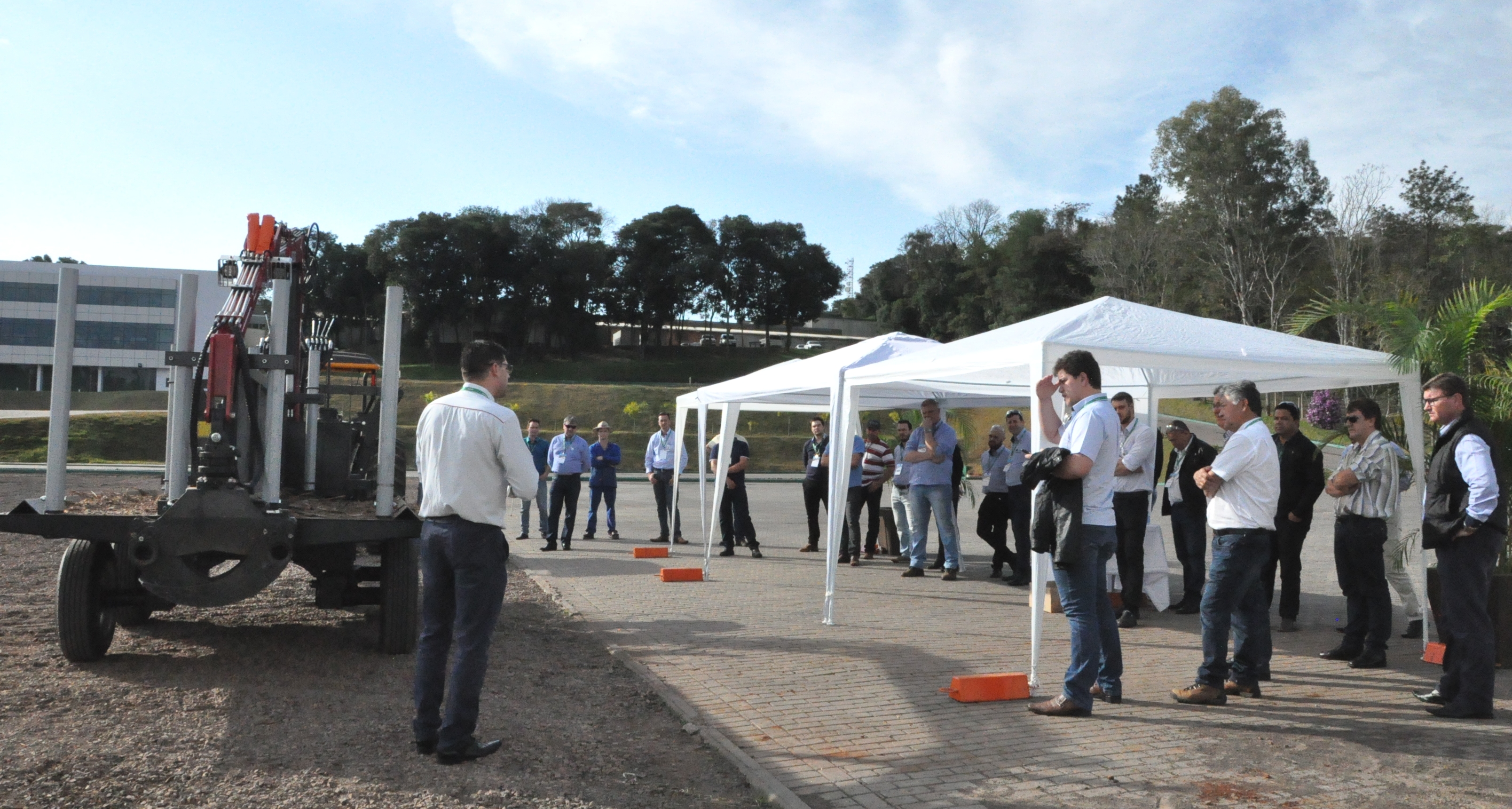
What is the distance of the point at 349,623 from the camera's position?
8539 mm

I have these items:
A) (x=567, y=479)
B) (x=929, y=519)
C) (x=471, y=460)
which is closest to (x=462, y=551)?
(x=471, y=460)

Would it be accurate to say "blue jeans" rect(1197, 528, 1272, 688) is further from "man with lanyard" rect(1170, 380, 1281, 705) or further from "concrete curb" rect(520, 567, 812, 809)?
"concrete curb" rect(520, 567, 812, 809)

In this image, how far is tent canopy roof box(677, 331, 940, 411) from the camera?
9.92 meters

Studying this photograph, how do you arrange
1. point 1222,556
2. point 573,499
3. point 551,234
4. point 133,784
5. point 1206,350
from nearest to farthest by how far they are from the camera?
point 133,784 → point 1222,556 → point 1206,350 → point 573,499 → point 551,234

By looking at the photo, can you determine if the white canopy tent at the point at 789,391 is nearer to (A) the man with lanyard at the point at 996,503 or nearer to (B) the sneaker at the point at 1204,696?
(A) the man with lanyard at the point at 996,503

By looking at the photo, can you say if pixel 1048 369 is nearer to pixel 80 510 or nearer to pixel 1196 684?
pixel 1196 684

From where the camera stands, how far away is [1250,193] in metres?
52.7

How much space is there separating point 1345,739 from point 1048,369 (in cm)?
258

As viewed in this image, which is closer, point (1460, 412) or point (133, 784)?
point (133, 784)

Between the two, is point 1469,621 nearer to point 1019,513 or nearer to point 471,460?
point 471,460

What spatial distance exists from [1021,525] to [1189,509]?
7.44 ft

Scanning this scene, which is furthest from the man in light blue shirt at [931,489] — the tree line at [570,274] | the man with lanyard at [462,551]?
the tree line at [570,274]

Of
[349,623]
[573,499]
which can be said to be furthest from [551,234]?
[349,623]

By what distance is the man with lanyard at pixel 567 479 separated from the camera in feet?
48.9
